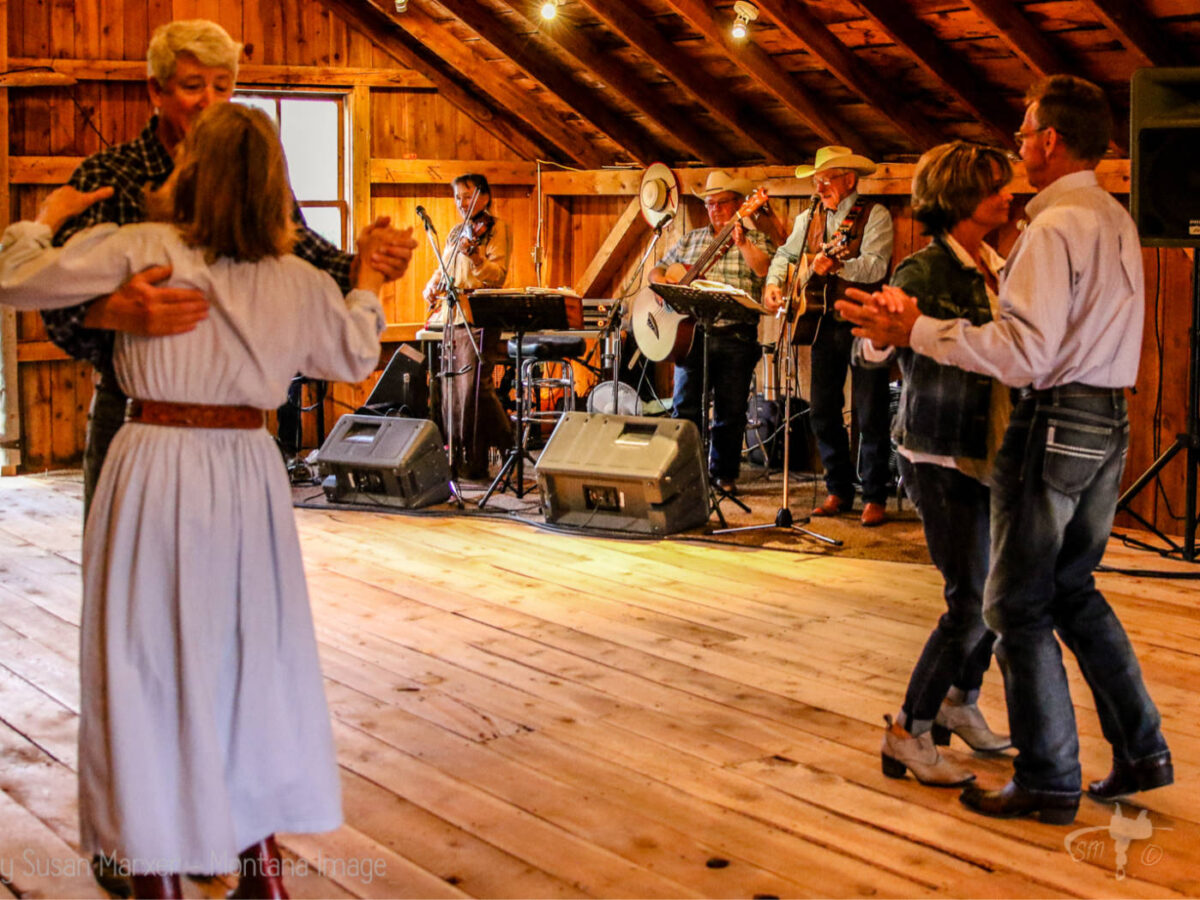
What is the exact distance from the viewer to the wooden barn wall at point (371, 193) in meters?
6.66

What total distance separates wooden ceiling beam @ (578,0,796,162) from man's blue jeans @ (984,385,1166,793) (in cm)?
505

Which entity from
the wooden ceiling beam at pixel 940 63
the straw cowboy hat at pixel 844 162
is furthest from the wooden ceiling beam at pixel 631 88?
the straw cowboy hat at pixel 844 162

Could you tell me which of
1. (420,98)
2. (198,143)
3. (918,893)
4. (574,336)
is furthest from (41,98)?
(918,893)

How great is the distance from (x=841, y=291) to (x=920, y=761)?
356 centimetres

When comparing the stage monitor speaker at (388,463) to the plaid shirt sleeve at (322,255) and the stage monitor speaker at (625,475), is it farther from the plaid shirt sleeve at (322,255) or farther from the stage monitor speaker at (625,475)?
the plaid shirt sleeve at (322,255)

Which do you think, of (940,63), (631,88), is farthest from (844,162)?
(631,88)

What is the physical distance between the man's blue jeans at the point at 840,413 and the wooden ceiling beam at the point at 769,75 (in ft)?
5.02

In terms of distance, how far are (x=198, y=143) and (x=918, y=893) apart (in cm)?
193

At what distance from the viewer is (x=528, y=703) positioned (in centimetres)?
394

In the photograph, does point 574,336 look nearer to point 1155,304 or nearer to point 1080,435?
point 1155,304

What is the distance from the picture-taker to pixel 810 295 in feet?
21.5

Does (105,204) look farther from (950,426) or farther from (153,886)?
(950,426)

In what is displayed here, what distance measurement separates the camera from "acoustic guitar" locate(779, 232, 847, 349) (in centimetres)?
640
